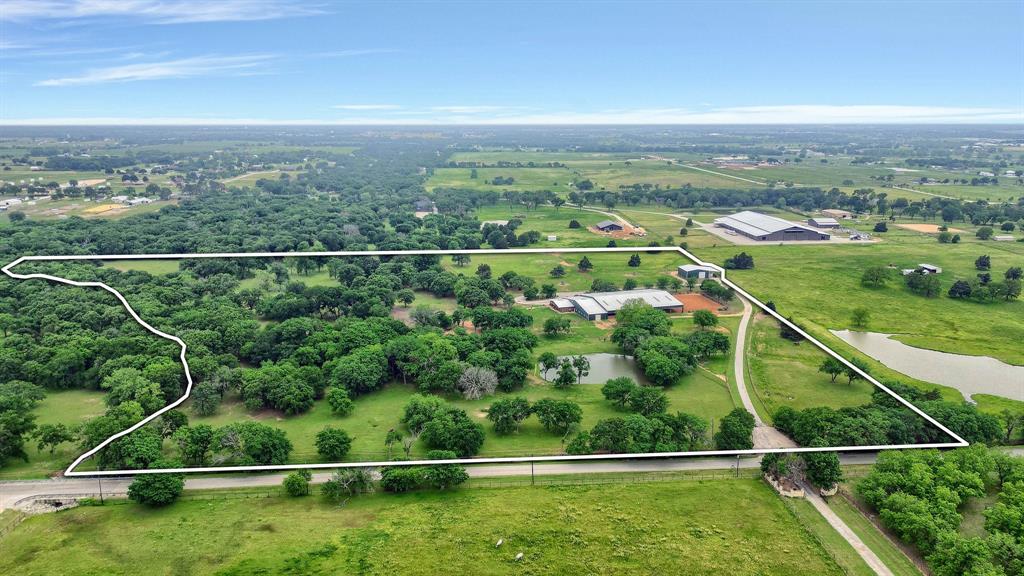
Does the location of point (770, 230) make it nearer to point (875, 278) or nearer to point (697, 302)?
point (875, 278)

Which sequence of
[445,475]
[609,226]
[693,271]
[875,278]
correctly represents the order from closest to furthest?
1. [445,475]
2. [693,271]
3. [875,278]
4. [609,226]

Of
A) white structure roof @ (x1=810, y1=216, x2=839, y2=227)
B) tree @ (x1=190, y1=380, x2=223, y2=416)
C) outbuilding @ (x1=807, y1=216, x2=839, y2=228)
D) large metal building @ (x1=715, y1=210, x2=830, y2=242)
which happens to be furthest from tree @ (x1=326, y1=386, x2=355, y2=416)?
white structure roof @ (x1=810, y1=216, x2=839, y2=227)

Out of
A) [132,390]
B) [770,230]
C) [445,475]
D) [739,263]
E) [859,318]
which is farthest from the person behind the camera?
[770,230]

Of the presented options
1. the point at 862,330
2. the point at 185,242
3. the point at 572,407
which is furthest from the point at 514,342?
the point at 185,242

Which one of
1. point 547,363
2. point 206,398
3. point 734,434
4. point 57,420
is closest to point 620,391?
point 547,363

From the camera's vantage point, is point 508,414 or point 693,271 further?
point 693,271

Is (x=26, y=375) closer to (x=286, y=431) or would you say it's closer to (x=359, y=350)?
(x=286, y=431)

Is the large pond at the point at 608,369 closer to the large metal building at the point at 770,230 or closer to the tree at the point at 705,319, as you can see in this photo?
the tree at the point at 705,319
